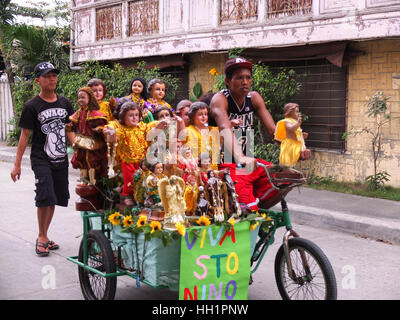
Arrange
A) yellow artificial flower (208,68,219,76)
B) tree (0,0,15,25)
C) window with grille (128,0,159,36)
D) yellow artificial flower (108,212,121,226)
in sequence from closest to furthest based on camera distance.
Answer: yellow artificial flower (108,212,121,226) → yellow artificial flower (208,68,219,76) → window with grille (128,0,159,36) → tree (0,0,15,25)

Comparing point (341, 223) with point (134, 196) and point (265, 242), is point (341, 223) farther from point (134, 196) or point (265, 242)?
point (134, 196)

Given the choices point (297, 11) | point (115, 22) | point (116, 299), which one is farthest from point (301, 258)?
point (115, 22)

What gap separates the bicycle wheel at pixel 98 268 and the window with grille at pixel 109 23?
10.4 m

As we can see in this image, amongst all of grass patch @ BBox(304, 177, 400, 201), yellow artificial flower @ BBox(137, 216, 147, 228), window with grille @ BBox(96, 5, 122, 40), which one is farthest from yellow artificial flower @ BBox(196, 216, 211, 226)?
window with grille @ BBox(96, 5, 122, 40)

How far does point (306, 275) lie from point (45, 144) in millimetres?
3091

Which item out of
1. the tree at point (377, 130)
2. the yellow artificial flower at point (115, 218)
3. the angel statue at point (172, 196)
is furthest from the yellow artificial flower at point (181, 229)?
the tree at point (377, 130)

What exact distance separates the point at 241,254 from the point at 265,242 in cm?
40

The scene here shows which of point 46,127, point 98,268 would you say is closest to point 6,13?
point 46,127

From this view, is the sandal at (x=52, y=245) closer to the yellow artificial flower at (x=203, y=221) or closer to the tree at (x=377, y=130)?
the yellow artificial flower at (x=203, y=221)

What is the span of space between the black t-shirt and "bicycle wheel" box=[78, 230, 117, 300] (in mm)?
1668

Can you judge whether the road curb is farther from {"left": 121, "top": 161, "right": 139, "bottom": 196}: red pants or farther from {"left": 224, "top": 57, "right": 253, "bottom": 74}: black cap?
{"left": 121, "top": 161, "right": 139, "bottom": 196}: red pants

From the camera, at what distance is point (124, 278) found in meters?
4.66

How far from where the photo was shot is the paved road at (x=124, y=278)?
4.30m

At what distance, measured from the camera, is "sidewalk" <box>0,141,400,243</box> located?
6346 mm
